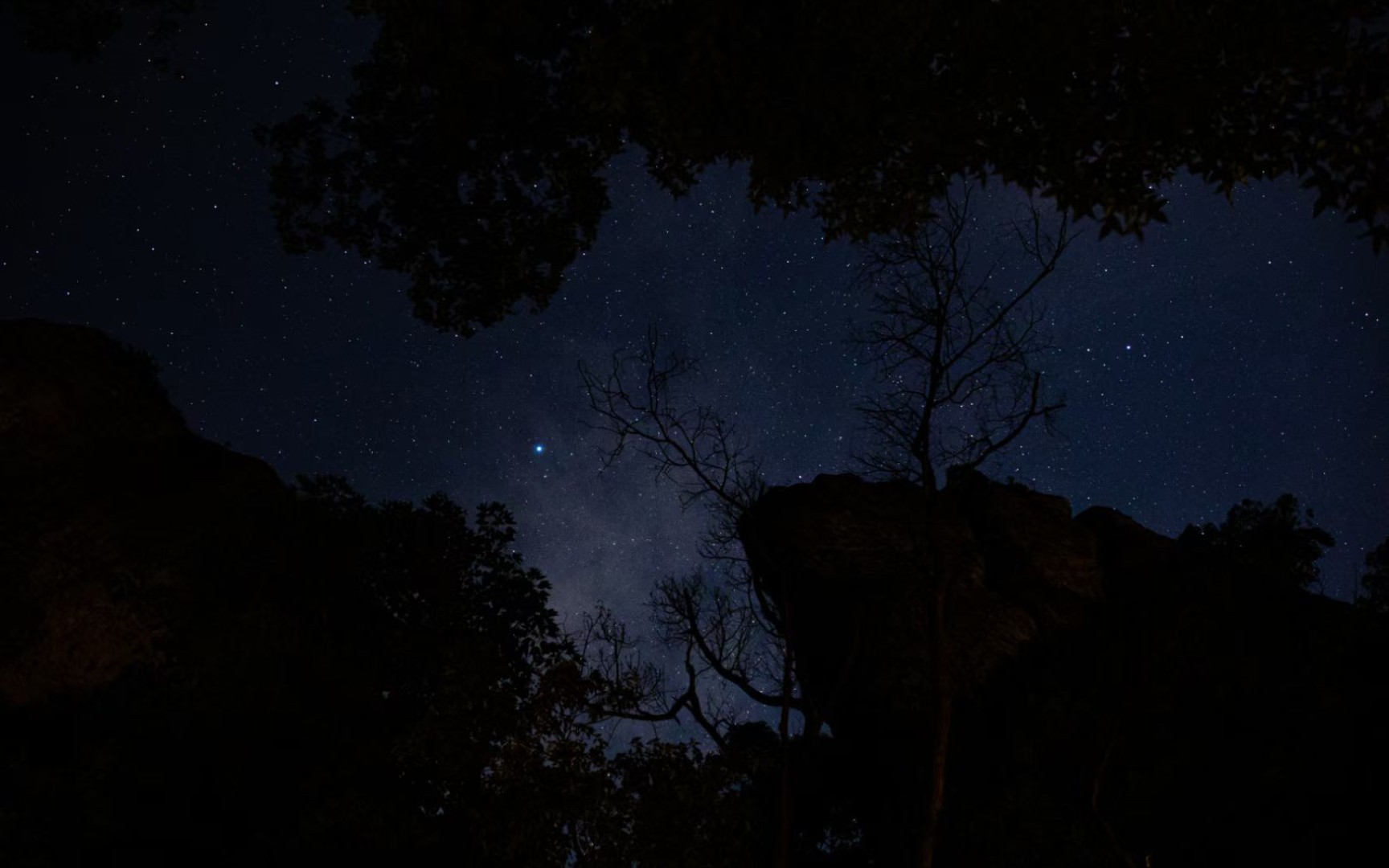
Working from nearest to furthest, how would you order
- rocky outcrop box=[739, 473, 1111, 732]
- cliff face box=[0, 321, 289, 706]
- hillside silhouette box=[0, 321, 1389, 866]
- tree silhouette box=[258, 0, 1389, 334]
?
tree silhouette box=[258, 0, 1389, 334] → hillside silhouette box=[0, 321, 1389, 866] → cliff face box=[0, 321, 289, 706] → rocky outcrop box=[739, 473, 1111, 732]

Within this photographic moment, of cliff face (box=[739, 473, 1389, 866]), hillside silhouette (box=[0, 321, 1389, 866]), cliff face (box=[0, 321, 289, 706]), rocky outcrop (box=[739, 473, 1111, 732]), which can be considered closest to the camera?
hillside silhouette (box=[0, 321, 1389, 866])

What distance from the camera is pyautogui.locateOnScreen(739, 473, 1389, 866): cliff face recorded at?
15117 mm

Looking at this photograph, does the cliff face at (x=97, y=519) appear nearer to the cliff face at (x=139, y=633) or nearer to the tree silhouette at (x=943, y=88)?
the cliff face at (x=139, y=633)

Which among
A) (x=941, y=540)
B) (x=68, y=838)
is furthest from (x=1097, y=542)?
(x=68, y=838)

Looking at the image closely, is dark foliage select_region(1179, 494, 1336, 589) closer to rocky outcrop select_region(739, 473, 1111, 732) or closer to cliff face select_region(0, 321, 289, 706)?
rocky outcrop select_region(739, 473, 1111, 732)

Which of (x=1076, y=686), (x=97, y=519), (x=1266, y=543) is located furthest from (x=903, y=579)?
(x=97, y=519)

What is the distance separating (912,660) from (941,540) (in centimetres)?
529

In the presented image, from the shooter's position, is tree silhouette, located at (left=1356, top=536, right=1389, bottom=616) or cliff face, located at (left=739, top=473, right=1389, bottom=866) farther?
tree silhouette, located at (left=1356, top=536, right=1389, bottom=616)

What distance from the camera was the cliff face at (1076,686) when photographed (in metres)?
15.1

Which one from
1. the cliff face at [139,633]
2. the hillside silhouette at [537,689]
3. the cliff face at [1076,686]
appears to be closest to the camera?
the cliff face at [139,633]

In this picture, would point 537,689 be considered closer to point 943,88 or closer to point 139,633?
point 139,633

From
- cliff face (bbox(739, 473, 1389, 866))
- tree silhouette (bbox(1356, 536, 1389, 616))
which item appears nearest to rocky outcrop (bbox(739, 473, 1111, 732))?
cliff face (bbox(739, 473, 1389, 866))

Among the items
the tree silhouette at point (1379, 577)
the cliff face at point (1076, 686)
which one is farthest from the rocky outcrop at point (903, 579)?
the tree silhouette at point (1379, 577)

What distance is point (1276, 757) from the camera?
15.8m
